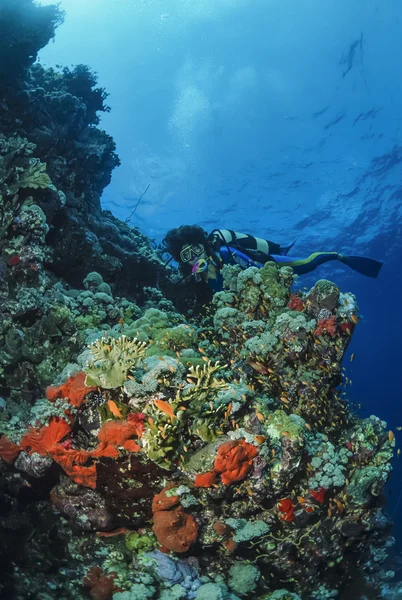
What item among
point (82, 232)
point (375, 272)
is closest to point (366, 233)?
point (375, 272)

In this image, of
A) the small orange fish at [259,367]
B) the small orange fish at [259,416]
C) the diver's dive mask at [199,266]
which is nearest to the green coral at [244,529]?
the small orange fish at [259,416]

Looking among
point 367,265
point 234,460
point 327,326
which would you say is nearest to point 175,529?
point 234,460

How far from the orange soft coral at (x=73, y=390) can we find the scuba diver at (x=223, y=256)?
16.7 ft

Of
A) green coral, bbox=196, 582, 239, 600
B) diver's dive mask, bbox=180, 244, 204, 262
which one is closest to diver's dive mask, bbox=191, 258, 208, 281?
diver's dive mask, bbox=180, 244, 204, 262

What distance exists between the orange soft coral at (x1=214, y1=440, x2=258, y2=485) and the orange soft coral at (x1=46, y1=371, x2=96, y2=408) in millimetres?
1772

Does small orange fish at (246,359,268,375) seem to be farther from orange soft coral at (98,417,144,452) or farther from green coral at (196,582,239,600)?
green coral at (196,582,239,600)

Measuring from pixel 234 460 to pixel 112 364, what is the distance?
1808mm

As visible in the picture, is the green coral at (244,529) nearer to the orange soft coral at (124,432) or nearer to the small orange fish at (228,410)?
the small orange fish at (228,410)

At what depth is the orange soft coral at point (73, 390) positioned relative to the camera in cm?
452

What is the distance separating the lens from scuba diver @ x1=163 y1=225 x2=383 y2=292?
31.4 feet

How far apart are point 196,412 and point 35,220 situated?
5.32m

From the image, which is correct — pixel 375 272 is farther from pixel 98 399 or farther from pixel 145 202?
pixel 145 202

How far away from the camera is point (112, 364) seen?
4301mm

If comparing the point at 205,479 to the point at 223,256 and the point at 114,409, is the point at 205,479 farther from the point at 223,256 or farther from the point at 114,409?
the point at 223,256
